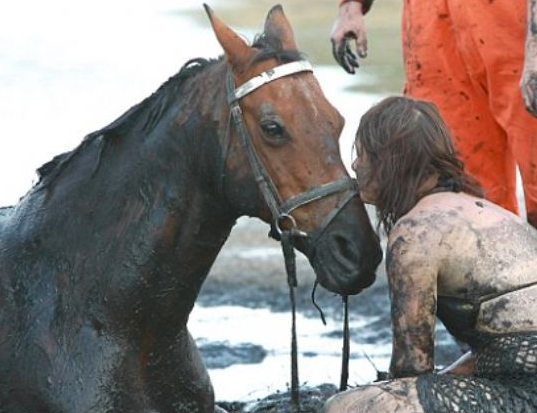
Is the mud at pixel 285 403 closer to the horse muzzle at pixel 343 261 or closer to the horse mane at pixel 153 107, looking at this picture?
the horse muzzle at pixel 343 261

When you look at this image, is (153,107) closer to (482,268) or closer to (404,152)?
(404,152)

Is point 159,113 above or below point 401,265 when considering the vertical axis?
above

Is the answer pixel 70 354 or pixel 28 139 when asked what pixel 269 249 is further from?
pixel 70 354

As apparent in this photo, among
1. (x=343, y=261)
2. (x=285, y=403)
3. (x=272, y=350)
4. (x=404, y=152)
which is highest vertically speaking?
(x=404, y=152)

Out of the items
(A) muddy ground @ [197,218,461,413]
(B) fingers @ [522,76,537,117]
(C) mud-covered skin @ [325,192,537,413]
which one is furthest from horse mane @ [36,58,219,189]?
(A) muddy ground @ [197,218,461,413]

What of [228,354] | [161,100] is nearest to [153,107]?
[161,100]

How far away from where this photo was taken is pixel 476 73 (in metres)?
5.94

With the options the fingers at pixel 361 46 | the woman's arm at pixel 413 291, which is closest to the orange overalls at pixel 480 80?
the fingers at pixel 361 46

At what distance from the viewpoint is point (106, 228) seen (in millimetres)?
4883

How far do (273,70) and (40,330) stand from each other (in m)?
0.99

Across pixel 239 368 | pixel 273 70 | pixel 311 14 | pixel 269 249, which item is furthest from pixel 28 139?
pixel 273 70

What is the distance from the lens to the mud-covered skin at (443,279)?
4844 mm

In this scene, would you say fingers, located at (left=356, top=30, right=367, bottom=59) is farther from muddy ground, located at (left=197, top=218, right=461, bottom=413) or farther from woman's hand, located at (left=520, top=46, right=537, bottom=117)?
muddy ground, located at (left=197, top=218, right=461, bottom=413)

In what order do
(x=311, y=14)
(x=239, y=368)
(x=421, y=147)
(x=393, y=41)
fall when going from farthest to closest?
1. (x=311, y=14)
2. (x=393, y=41)
3. (x=239, y=368)
4. (x=421, y=147)
